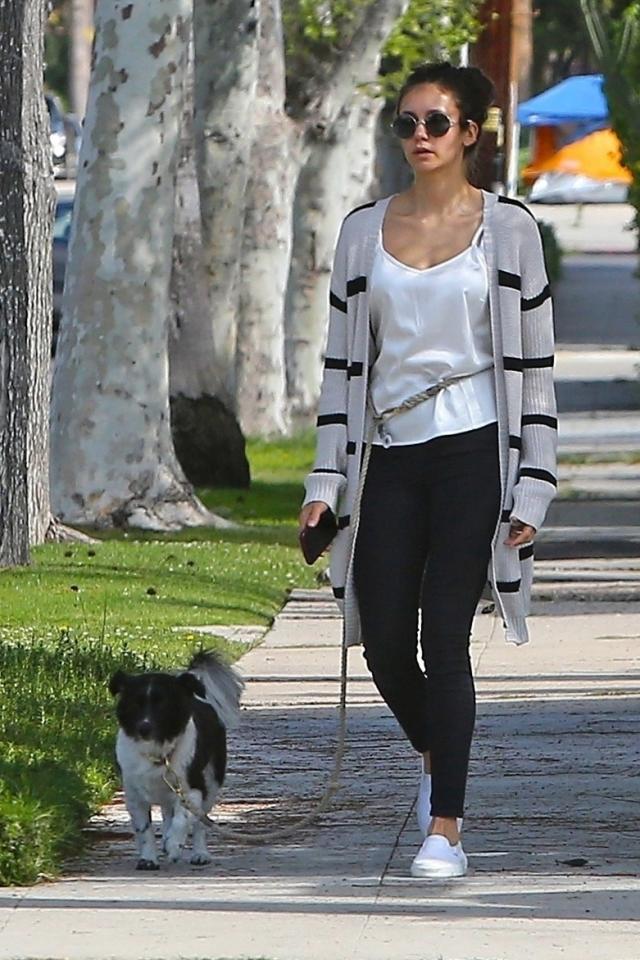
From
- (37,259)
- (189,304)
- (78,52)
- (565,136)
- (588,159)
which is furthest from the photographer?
(78,52)

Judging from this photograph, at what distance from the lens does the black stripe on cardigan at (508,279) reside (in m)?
6.05

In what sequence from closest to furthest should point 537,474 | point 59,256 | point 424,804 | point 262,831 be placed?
1. point 537,474
2. point 424,804
3. point 262,831
4. point 59,256

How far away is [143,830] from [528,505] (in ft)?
4.25

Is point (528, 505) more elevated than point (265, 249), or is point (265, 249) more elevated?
point (265, 249)

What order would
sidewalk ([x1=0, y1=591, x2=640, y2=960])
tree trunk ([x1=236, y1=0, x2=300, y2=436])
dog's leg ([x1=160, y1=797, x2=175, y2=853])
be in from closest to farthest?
sidewalk ([x1=0, y1=591, x2=640, y2=960]) < dog's leg ([x1=160, y1=797, x2=175, y2=853]) < tree trunk ([x1=236, y1=0, x2=300, y2=436])

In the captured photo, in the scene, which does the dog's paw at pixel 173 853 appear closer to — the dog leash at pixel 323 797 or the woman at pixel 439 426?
the dog leash at pixel 323 797

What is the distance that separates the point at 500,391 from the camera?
6.06 metres

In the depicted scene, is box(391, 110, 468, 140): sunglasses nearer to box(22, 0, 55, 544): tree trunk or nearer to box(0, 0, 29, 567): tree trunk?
box(0, 0, 29, 567): tree trunk

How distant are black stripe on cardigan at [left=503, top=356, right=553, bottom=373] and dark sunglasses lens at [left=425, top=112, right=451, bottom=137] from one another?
23.5 inches

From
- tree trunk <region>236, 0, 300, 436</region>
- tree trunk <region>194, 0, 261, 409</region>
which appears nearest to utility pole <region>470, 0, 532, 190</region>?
tree trunk <region>194, 0, 261, 409</region>

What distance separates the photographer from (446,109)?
20.0 ft

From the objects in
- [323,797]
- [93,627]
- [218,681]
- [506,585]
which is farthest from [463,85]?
[93,627]

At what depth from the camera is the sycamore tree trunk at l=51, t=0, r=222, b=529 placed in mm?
14648

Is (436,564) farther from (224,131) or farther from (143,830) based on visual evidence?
(224,131)
